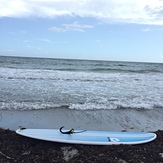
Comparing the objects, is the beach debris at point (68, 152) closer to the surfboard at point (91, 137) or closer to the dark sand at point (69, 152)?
the dark sand at point (69, 152)

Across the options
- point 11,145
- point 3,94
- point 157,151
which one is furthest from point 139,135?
point 3,94

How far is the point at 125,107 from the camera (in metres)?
5.91

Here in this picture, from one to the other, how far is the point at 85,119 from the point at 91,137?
1423mm

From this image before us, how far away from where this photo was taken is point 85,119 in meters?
4.80

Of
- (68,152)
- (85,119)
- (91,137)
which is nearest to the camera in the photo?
(68,152)

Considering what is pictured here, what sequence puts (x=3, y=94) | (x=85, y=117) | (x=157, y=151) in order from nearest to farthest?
(x=157, y=151) → (x=85, y=117) → (x=3, y=94)

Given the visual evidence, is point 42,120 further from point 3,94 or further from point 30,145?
point 3,94

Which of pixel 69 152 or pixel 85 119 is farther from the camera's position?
pixel 85 119

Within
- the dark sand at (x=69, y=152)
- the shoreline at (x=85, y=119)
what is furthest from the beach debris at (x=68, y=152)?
the shoreline at (x=85, y=119)

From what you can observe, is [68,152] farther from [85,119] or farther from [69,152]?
[85,119]

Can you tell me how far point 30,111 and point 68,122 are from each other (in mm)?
1246

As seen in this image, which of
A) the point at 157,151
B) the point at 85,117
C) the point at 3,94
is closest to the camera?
the point at 157,151

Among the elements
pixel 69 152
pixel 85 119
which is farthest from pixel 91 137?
pixel 85 119

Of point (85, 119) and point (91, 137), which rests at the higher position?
point (91, 137)
